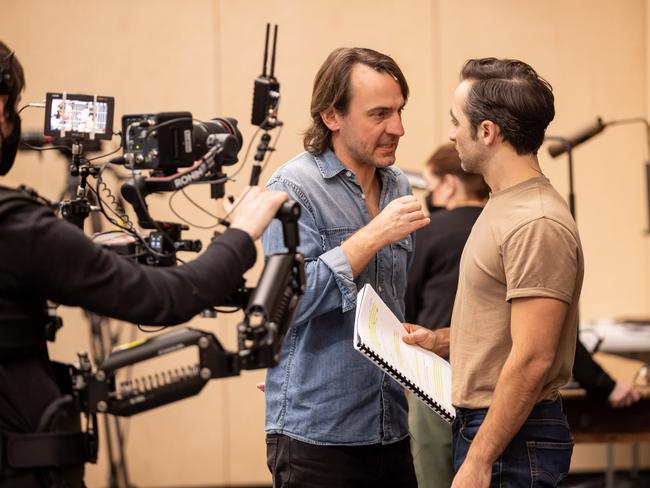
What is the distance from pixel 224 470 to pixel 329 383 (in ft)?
9.22

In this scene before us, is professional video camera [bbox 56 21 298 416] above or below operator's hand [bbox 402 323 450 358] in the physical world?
above

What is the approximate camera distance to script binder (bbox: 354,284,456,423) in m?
1.75

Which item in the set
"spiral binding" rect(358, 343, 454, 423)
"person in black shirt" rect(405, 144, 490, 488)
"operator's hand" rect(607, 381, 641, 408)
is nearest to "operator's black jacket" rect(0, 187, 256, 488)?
"spiral binding" rect(358, 343, 454, 423)

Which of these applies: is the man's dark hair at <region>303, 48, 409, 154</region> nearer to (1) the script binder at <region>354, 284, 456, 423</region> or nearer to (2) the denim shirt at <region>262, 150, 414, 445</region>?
(2) the denim shirt at <region>262, 150, 414, 445</region>

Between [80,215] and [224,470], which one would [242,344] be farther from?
[224,470]

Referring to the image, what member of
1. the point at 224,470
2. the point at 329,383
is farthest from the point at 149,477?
the point at 329,383

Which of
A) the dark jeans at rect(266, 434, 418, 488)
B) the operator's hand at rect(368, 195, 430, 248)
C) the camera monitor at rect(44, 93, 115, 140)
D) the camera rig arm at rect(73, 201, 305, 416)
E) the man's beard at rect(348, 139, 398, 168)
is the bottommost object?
the dark jeans at rect(266, 434, 418, 488)

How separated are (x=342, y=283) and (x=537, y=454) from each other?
1.66ft

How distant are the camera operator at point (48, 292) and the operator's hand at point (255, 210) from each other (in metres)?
0.02

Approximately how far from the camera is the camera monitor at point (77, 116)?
1.79 m

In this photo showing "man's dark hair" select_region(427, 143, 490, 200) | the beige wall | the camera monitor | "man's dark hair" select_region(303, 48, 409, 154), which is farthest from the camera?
the beige wall

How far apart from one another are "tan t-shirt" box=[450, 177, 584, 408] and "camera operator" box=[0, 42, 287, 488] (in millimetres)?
523

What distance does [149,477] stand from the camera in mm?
4566

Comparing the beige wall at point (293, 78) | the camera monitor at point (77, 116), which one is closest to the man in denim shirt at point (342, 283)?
the camera monitor at point (77, 116)
